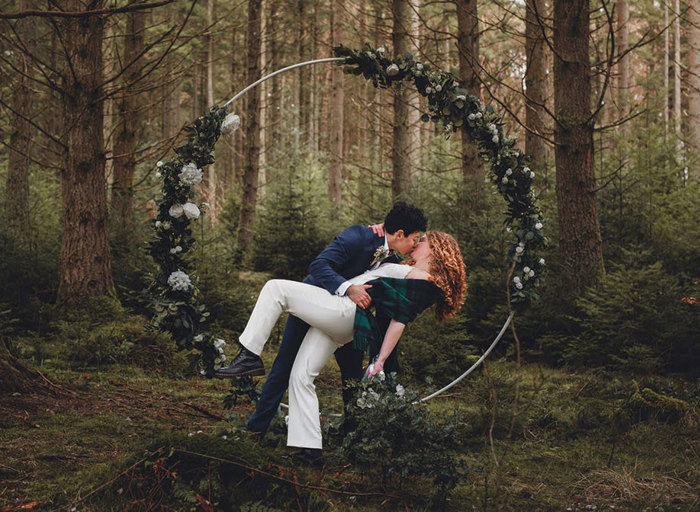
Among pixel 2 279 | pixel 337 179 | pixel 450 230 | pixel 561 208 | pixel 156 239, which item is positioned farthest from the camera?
pixel 337 179

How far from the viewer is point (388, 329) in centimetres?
491

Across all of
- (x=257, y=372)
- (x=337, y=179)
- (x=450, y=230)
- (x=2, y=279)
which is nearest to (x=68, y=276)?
(x=2, y=279)

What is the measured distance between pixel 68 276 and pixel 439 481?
20.4 feet

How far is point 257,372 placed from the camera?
5.06 meters

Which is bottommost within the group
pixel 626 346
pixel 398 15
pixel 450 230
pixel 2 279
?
pixel 626 346

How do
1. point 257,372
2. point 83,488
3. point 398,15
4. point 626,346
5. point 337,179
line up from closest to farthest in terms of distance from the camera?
point 83,488, point 257,372, point 626,346, point 398,15, point 337,179

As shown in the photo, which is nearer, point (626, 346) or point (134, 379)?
point (134, 379)

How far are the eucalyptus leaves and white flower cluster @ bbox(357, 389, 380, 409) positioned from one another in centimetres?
210

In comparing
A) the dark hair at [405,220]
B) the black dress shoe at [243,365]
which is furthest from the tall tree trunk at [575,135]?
the black dress shoe at [243,365]

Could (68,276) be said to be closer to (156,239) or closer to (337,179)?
(156,239)

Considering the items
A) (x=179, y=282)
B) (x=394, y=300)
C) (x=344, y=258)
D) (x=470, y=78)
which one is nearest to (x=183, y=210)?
(x=179, y=282)

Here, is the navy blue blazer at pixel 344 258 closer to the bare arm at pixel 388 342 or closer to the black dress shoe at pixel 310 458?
the bare arm at pixel 388 342

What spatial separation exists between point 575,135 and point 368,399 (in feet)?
17.0

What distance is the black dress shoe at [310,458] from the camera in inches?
193
